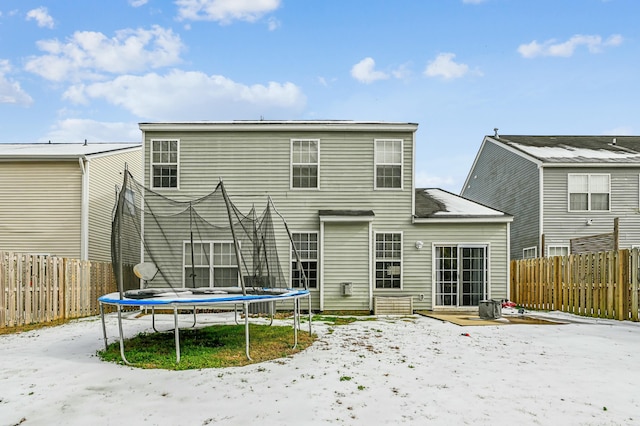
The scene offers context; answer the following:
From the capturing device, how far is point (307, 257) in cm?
1516

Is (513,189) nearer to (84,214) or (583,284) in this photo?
(583,284)

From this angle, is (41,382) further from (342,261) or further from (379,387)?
(342,261)

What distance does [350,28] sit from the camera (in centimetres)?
1658

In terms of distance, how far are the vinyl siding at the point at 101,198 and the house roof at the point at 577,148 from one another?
16.3 metres

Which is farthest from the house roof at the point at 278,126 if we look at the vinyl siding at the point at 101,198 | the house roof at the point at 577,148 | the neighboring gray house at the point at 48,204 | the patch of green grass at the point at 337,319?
the house roof at the point at 577,148

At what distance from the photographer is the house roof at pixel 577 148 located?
19.5m

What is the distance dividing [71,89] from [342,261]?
14131 mm

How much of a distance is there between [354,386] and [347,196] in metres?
9.82

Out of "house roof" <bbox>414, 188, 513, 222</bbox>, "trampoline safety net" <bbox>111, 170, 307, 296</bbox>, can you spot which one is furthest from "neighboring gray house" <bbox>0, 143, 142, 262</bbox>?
"house roof" <bbox>414, 188, 513, 222</bbox>

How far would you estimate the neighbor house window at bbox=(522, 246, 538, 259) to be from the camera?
19.3 metres

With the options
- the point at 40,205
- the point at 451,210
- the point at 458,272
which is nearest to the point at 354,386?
the point at 458,272

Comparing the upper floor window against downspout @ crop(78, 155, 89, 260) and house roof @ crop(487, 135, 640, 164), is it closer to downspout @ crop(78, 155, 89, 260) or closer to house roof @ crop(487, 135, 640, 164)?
house roof @ crop(487, 135, 640, 164)

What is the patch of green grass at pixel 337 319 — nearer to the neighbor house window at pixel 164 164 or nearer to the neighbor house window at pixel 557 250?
the neighbor house window at pixel 164 164

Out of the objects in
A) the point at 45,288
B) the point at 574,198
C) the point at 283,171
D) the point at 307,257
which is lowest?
the point at 45,288
